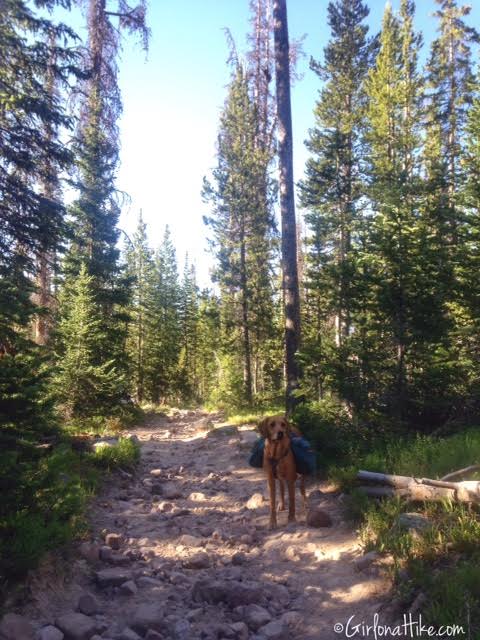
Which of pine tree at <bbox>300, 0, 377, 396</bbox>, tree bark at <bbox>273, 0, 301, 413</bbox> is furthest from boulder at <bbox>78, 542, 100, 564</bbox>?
pine tree at <bbox>300, 0, 377, 396</bbox>

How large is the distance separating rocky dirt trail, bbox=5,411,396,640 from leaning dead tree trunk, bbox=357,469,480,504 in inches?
24.6

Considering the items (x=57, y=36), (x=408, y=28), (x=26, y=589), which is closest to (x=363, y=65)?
(x=408, y=28)

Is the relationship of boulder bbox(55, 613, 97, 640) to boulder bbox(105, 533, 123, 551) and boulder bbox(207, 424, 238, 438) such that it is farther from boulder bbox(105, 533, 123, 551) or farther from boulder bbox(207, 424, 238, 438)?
boulder bbox(207, 424, 238, 438)

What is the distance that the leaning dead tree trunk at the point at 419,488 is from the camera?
4.43 meters

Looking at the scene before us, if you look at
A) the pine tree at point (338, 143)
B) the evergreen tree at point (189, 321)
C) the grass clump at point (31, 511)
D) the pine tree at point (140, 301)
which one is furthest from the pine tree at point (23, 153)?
the evergreen tree at point (189, 321)

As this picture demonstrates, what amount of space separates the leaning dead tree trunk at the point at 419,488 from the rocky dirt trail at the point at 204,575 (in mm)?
626

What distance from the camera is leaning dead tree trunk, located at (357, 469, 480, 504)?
14.5 feet

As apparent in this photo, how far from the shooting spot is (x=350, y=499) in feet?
18.1

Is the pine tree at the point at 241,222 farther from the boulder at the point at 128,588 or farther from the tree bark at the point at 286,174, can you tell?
the boulder at the point at 128,588

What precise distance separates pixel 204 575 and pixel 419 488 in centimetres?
260

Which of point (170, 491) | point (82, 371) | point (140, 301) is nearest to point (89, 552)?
point (170, 491)

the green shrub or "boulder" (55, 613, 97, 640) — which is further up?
the green shrub

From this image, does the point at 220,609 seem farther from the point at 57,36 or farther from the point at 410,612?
the point at 57,36

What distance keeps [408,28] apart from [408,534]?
27189 millimetres
